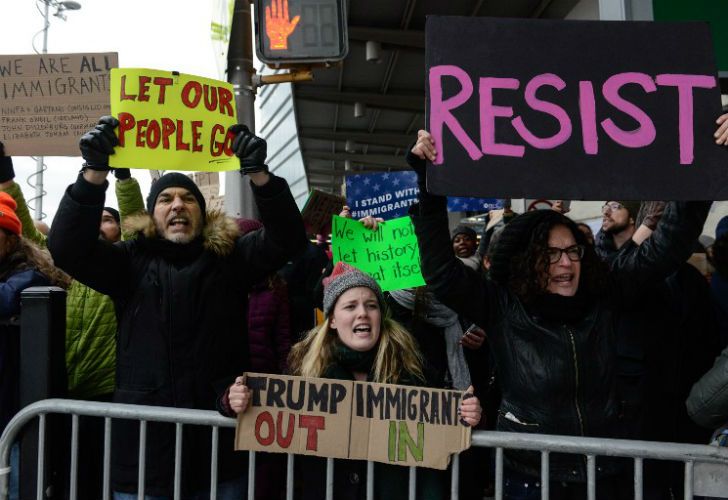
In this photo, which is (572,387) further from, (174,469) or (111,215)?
(111,215)

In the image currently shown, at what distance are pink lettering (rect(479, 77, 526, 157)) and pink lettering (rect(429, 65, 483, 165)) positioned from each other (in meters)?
0.04

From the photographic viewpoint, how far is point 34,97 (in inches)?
140

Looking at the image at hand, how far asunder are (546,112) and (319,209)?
332 cm

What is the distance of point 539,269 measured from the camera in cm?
231

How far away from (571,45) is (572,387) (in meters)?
1.16

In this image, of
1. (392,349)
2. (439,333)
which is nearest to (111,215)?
(439,333)

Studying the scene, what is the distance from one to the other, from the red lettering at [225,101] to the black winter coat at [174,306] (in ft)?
1.79

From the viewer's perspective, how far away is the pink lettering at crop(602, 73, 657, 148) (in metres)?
2.09

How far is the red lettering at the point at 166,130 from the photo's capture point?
266cm

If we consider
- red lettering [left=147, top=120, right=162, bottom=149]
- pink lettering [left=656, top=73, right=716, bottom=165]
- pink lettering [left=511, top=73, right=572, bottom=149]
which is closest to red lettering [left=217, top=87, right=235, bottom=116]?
red lettering [left=147, top=120, right=162, bottom=149]

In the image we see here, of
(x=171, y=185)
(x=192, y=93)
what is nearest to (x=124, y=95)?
(x=192, y=93)

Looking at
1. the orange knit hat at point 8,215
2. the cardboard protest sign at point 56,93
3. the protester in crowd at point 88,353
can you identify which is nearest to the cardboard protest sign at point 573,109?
the protester in crowd at point 88,353

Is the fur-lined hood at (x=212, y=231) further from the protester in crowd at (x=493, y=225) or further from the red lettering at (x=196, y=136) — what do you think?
the protester in crowd at (x=493, y=225)

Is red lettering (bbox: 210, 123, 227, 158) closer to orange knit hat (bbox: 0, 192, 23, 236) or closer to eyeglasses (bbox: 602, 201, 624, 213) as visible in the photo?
orange knit hat (bbox: 0, 192, 23, 236)
